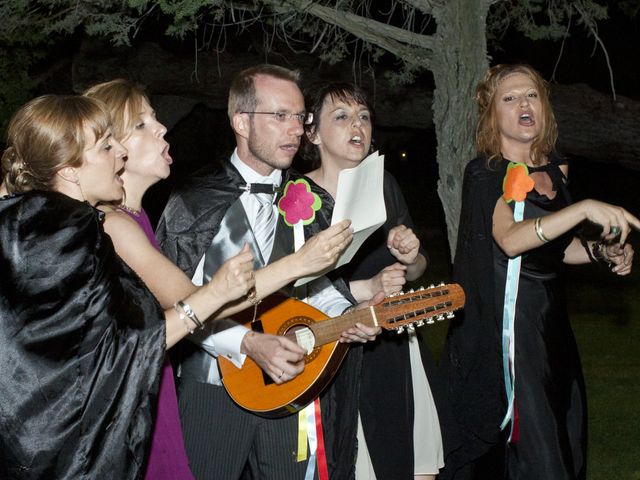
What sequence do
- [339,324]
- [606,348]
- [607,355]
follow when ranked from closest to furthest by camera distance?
1. [339,324]
2. [607,355]
3. [606,348]

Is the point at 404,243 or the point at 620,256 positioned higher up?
the point at 404,243

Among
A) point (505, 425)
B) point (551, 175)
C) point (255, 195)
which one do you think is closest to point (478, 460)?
point (505, 425)

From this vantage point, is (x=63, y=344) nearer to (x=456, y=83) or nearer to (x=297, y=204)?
(x=297, y=204)

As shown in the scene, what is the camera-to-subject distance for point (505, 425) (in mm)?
4680

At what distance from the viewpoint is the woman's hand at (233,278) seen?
9.93 feet

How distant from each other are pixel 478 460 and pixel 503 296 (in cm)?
94

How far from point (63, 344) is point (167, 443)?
29.2 inches

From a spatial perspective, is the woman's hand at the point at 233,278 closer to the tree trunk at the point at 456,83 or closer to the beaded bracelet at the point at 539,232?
the beaded bracelet at the point at 539,232

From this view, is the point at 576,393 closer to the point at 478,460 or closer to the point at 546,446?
the point at 546,446

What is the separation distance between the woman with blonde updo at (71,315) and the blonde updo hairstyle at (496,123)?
2224mm

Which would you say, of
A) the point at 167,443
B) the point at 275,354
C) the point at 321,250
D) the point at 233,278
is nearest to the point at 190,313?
the point at 233,278

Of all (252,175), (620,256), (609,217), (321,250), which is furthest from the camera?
(620,256)

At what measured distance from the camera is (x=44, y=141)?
9.90 feet

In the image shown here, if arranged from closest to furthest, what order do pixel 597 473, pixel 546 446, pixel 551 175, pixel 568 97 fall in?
1. pixel 546 446
2. pixel 551 175
3. pixel 597 473
4. pixel 568 97
